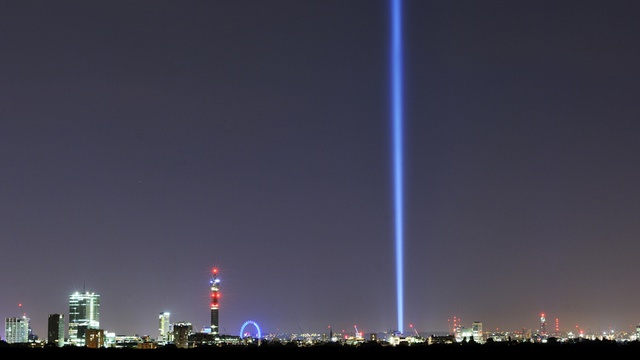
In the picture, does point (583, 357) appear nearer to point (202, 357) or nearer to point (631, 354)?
point (631, 354)

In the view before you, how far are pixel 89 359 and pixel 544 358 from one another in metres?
45.9

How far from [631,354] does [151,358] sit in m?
49.0

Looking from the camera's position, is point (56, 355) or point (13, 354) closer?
point (13, 354)

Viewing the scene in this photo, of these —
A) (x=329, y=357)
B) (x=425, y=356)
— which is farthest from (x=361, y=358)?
(x=425, y=356)

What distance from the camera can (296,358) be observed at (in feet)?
309

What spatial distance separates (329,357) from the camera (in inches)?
3701

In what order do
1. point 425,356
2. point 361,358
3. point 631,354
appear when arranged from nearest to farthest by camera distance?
point 631,354, point 361,358, point 425,356

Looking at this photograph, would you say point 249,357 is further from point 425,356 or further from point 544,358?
point 544,358

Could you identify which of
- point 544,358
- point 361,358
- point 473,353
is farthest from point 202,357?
point 544,358

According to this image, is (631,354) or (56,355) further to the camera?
(56,355)

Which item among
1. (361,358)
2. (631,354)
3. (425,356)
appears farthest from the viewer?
(425,356)

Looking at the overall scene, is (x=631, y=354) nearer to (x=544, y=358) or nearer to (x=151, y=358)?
(x=544, y=358)

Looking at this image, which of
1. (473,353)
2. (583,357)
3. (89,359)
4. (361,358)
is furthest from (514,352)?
(89,359)

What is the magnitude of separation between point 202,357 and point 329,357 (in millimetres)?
15259
